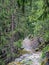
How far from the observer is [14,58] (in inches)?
632

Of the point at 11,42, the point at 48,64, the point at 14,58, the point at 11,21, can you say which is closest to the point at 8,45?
the point at 11,42

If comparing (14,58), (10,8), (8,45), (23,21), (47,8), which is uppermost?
(47,8)

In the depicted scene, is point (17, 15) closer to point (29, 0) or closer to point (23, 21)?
point (23, 21)

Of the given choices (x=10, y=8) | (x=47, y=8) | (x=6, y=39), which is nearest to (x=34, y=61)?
(x=6, y=39)

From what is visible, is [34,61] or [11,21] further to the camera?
[11,21]

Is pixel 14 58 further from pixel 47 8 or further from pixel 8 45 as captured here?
pixel 47 8

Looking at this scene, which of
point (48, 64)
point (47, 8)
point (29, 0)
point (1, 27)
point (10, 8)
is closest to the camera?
point (29, 0)

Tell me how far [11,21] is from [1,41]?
8.27 feet

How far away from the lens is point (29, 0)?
536cm

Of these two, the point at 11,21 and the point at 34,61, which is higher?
the point at 11,21

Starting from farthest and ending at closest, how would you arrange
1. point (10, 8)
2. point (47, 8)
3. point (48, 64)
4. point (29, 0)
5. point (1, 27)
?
point (10, 8) → point (1, 27) → point (48, 64) → point (47, 8) → point (29, 0)

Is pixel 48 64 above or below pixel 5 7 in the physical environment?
below

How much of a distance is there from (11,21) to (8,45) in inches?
96.7

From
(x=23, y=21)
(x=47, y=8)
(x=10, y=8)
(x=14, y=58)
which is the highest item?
(x=47, y=8)
